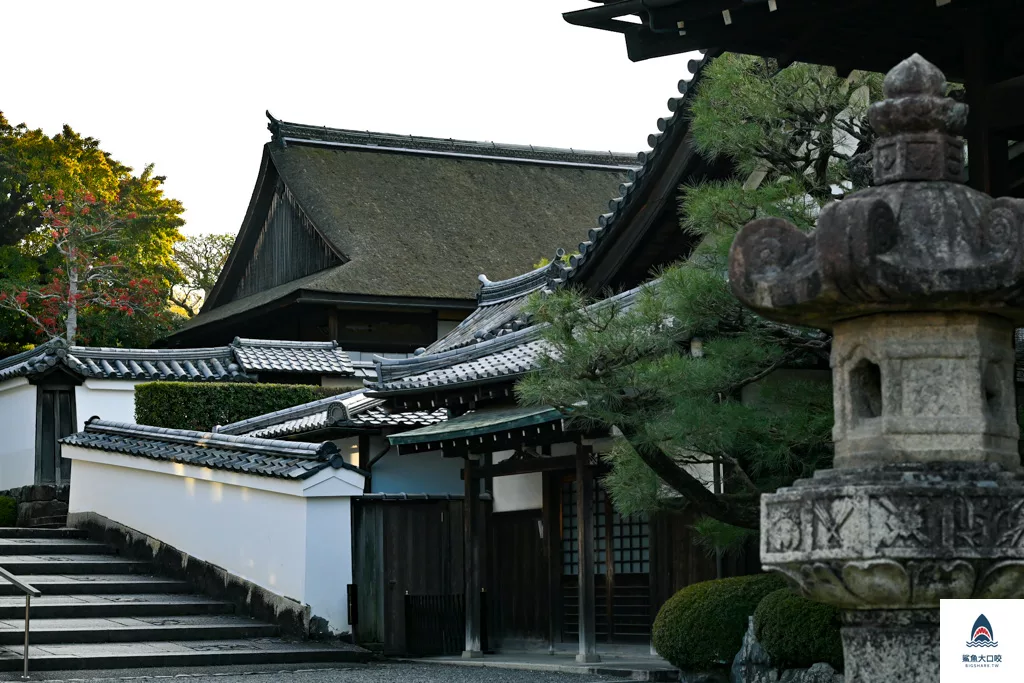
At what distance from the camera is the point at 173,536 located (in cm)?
1739

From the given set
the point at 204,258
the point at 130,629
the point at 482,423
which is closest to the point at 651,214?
the point at 482,423

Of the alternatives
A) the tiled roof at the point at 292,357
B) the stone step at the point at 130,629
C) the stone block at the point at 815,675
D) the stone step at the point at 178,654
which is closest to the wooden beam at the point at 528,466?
the stone step at the point at 178,654

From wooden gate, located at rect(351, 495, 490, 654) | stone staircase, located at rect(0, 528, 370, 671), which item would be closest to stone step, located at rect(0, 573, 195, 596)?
stone staircase, located at rect(0, 528, 370, 671)

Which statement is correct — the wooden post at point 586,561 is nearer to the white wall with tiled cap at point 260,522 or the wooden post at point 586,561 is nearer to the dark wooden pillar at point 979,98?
the white wall with tiled cap at point 260,522

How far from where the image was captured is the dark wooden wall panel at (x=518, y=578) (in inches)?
641

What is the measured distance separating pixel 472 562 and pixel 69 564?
491 cm

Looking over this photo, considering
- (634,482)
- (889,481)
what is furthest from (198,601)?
(889,481)

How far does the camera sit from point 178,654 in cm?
1357

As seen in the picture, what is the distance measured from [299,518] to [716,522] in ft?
20.8

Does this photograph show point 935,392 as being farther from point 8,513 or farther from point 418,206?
point 418,206

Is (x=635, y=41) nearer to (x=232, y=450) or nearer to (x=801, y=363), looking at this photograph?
(x=801, y=363)

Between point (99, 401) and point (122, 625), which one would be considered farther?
point (99, 401)

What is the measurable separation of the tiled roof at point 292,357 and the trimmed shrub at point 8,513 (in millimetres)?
4532

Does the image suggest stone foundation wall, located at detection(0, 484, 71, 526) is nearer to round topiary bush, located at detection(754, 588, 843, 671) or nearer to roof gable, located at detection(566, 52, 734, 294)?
roof gable, located at detection(566, 52, 734, 294)
